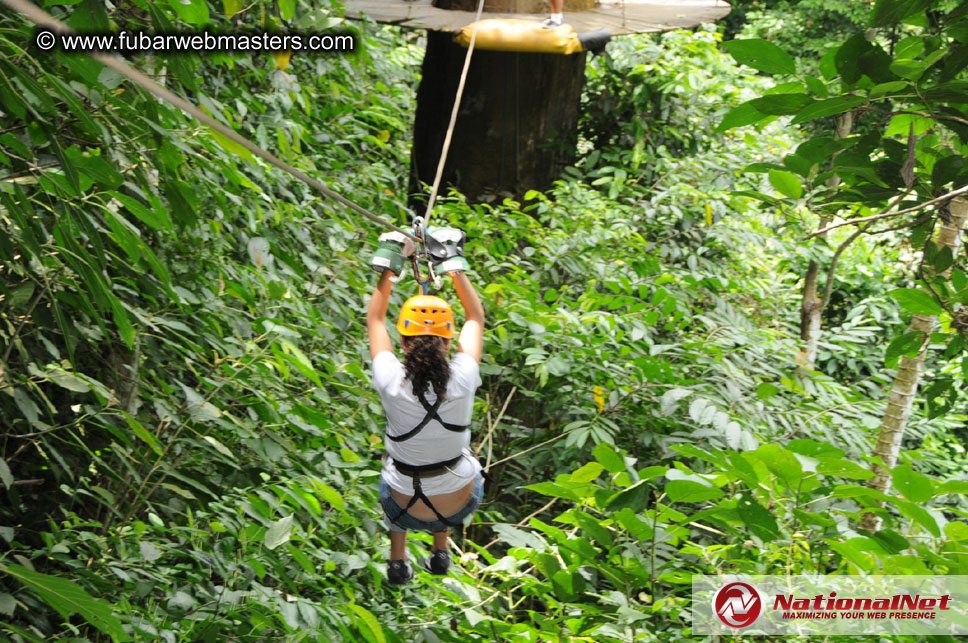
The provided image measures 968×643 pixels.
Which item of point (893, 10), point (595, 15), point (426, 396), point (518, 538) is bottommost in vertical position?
point (518, 538)

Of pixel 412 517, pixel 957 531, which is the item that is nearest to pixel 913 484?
pixel 957 531

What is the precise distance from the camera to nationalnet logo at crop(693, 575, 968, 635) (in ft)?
7.80

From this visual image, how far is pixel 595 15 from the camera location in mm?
6836

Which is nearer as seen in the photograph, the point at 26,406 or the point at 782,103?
the point at 782,103

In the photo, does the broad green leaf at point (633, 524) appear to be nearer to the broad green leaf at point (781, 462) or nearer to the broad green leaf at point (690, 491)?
the broad green leaf at point (690, 491)

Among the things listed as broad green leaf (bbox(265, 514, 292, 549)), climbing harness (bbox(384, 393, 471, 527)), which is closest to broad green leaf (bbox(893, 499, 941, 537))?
climbing harness (bbox(384, 393, 471, 527))

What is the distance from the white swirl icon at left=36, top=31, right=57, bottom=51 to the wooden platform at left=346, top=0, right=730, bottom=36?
380 centimetres

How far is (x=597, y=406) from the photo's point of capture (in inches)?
172

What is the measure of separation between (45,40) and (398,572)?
185 cm

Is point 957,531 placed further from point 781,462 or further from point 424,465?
point 424,465

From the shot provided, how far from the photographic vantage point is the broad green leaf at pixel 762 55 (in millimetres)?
1866

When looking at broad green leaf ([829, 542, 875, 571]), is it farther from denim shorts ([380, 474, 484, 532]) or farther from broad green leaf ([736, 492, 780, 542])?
denim shorts ([380, 474, 484, 532])

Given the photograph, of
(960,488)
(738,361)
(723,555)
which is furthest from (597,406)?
(960,488)

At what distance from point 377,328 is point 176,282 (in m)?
1.41
